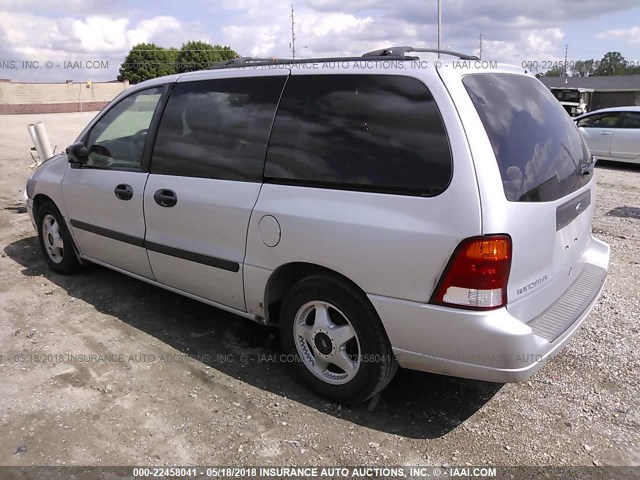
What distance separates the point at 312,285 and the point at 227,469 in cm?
103

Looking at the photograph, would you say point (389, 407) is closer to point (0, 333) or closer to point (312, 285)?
point (312, 285)

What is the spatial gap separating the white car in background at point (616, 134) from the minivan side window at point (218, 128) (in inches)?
420

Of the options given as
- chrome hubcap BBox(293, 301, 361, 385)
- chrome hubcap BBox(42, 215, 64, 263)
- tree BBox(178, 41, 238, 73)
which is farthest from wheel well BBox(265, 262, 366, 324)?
tree BBox(178, 41, 238, 73)

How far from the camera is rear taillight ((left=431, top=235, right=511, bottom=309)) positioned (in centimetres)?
238

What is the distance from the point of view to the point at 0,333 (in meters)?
4.01

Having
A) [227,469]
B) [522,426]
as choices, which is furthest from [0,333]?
[522,426]

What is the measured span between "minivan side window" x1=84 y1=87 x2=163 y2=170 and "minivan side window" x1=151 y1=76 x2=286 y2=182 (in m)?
0.27

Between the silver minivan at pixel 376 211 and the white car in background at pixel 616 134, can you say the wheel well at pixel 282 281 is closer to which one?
the silver minivan at pixel 376 211

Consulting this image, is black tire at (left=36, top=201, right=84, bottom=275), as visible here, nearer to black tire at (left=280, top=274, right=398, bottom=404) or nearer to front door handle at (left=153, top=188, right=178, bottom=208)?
front door handle at (left=153, top=188, right=178, bottom=208)

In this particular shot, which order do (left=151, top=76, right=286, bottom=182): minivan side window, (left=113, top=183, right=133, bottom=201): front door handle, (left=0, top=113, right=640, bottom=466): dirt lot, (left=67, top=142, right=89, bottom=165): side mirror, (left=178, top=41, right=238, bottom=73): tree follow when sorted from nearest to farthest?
(left=0, top=113, right=640, bottom=466): dirt lot
(left=151, top=76, right=286, bottom=182): minivan side window
(left=113, top=183, right=133, bottom=201): front door handle
(left=67, top=142, right=89, bottom=165): side mirror
(left=178, top=41, right=238, bottom=73): tree

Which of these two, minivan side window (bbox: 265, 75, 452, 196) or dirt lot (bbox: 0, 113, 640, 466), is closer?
minivan side window (bbox: 265, 75, 452, 196)

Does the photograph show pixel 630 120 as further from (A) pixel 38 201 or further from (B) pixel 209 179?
(A) pixel 38 201

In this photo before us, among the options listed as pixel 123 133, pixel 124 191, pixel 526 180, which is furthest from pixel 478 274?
pixel 123 133

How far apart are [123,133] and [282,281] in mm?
2082
